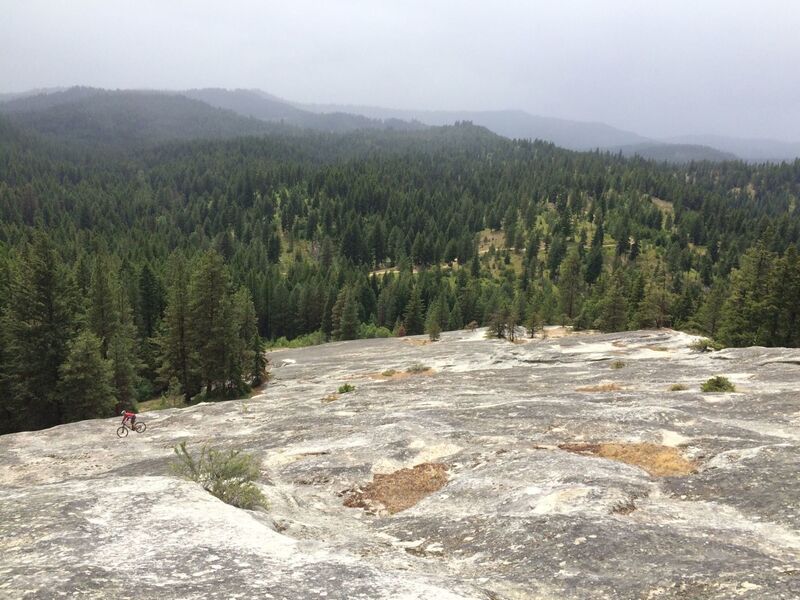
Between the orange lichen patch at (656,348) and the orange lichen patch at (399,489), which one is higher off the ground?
the orange lichen patch at (399,489)

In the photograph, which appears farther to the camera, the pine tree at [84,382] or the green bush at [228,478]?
the pine tree at [84,382]

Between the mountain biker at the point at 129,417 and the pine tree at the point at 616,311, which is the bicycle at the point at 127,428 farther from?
the pine tree at the point at 616,311

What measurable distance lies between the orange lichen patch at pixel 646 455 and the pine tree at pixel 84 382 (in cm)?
3784

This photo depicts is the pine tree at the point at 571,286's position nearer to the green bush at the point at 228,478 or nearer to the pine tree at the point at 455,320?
the pine tree at the point at 455,320

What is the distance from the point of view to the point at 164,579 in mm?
8234

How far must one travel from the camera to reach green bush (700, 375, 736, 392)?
24.6m

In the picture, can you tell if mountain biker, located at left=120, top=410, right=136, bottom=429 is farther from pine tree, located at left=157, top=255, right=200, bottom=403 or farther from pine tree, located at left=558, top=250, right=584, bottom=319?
pine tree, located at left=558, top=250, right=584, bottom=319

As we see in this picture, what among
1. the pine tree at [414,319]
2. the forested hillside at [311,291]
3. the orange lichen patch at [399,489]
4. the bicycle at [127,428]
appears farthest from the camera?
the pine tree at [414,319]

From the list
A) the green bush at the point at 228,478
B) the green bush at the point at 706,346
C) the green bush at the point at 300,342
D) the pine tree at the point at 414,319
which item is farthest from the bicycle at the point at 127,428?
the pine tree at the point at 414,319

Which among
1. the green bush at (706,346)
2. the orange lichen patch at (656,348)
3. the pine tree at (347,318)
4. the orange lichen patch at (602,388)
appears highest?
the green bush at (706,346)

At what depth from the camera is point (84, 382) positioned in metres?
40.6

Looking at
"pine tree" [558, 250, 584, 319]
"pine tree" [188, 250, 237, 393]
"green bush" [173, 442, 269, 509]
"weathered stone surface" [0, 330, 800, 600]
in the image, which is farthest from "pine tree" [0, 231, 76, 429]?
"pine tree" [558, 250, 584, 319]

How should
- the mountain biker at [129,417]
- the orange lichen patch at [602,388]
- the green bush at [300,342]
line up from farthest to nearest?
the green bush at [300,342]
the orange lichen patch at [602,388]
the mountain biker at [129,417]

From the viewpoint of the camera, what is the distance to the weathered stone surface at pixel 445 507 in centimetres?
871
